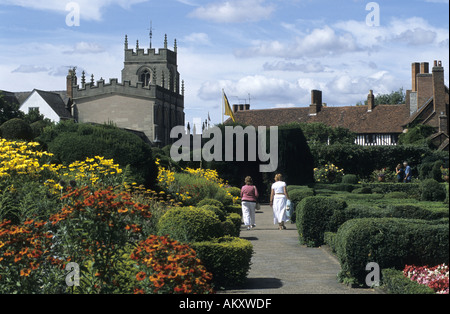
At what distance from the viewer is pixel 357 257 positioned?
945 centimetres

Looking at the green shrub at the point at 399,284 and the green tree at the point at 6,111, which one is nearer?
the green shrub at the point at 399,284

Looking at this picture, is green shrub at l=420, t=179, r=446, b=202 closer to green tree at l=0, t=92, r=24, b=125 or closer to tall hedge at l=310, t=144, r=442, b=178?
tall hedge at l=310, t=144, r=442, b=178

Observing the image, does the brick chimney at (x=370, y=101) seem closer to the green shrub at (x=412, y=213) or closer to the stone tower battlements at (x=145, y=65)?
the stone tower battlements at (x=145, y=65)

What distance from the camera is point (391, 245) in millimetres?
9219

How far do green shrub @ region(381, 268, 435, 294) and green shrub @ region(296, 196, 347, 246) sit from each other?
4854 millimetres

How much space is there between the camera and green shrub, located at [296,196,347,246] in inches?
555

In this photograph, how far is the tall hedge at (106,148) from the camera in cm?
1695

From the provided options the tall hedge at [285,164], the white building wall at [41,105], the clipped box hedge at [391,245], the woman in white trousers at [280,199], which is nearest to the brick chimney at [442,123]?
the tall hedge at [285,164]

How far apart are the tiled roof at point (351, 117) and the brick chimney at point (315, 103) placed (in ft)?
1.48

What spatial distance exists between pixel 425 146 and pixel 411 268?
125ft

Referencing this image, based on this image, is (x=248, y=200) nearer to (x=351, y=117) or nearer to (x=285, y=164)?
(x=285, y=164)

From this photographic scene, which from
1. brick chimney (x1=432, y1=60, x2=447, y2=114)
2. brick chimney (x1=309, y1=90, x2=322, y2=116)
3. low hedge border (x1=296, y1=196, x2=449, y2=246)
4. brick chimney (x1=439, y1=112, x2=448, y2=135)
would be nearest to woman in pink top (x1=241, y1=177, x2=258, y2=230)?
low hedge border (x1=296, y1=196, x2=449, y2=246)

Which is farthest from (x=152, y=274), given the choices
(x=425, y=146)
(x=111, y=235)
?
(x=425, y=146)
